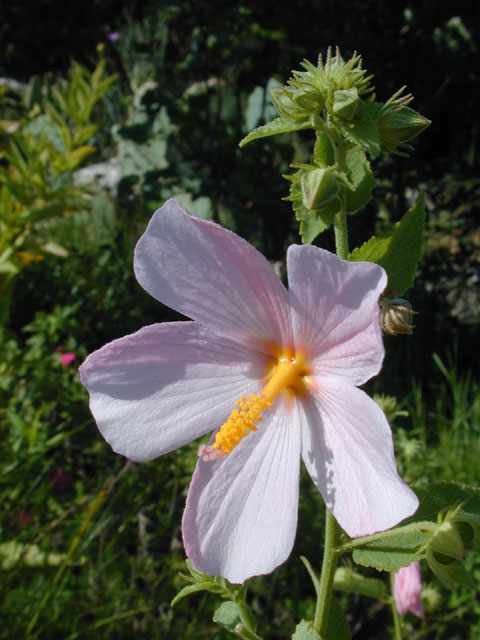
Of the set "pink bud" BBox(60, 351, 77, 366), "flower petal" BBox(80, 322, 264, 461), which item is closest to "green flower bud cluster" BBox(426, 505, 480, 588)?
"flower petal" BBox(80, 322, 264, 461)

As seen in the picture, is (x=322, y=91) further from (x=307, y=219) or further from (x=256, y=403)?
(x=256, y=403)

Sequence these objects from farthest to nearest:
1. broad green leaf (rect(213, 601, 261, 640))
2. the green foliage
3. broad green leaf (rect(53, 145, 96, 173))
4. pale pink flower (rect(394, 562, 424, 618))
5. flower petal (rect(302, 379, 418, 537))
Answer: broad green leaf (rect(53, 145, 96, 173)) < the green foliage < pale pink flower (rect(394, 562, 424, 618)) < broad green leaf (rect(213, 601, 261, 640)) < flower petal (rect(302, 379, 418, 537))

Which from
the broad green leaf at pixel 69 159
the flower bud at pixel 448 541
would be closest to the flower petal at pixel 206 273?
the flower bud at pixel 448 541

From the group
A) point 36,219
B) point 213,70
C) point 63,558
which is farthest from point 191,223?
point 213,70

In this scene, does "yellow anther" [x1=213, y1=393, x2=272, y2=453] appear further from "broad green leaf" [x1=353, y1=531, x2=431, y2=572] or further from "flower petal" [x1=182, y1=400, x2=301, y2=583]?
"broad green leaf" [x1=353, y1=531, x2=431, y2=572]

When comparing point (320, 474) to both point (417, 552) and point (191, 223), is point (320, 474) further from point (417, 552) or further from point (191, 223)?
point (191, 223)

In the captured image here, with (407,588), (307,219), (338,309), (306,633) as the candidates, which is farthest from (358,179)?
(407,588)
